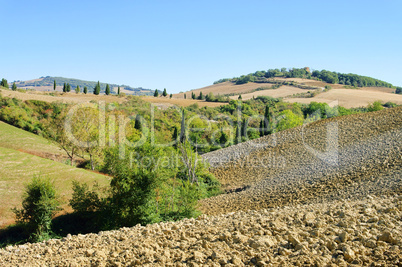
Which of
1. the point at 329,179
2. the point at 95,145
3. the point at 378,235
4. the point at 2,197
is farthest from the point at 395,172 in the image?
the point at 95,145

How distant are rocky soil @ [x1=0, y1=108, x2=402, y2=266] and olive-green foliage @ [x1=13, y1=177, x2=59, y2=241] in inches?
196

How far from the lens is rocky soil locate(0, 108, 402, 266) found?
5504 mm

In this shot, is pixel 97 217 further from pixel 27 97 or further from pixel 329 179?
pixel 27 97

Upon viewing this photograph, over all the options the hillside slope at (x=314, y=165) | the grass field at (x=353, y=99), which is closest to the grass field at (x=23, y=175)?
the hillside slope at (x=314, y=165)

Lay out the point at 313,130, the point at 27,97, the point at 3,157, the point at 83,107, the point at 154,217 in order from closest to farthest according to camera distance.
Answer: the point at 154,217 < the point at 3,157 < the point at 313,130 < the point at 83,107 < the point at 27,97

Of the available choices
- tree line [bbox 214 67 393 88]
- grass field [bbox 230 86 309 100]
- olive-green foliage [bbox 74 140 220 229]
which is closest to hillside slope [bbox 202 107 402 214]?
olive-green foliage [bbox 74 140 220 229]

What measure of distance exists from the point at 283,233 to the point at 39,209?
39.7 ft

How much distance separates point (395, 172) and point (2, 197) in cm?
2046

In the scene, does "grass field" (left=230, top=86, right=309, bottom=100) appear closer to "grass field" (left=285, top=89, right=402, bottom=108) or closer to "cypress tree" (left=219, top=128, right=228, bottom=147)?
"grass field" (left=285, top=89, right=402, bottom=108)

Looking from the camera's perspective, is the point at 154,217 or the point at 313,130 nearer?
the point at 154,217

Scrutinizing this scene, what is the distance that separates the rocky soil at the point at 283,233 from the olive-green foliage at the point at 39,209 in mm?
4966

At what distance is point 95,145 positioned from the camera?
2839 cm

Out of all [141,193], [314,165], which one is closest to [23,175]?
[141,193]

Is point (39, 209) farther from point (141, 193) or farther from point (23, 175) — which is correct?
point (23, 175)
